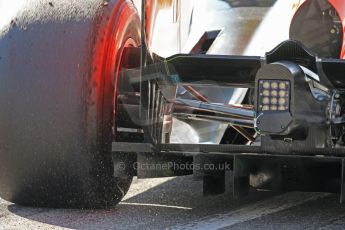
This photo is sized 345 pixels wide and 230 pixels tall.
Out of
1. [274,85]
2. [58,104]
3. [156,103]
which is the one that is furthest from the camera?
[156,103]

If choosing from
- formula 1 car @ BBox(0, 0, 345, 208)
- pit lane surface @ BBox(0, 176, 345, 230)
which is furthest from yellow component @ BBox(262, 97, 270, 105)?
pit lane surface @ BBox(0, 176, 345, 230)

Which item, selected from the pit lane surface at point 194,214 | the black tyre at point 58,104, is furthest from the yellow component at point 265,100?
the black tyre at point 58,104

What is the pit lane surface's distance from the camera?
4.27 meters

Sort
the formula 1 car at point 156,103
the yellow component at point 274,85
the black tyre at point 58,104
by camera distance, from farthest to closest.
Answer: the black tyre at point 58,104
the formula 1 car at point 156,103
the yellow component at point 274,85

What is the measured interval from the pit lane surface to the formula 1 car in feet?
0.43

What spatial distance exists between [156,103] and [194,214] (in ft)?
2.15

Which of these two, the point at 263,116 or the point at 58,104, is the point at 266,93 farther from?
the point at 58,104

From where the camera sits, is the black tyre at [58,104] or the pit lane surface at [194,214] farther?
the black tyre at [58,104]

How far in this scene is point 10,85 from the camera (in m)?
4.48

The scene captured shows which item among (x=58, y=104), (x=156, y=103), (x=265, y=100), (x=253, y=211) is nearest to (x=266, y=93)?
(x=265, y=100)

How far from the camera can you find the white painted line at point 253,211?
425 centimetres

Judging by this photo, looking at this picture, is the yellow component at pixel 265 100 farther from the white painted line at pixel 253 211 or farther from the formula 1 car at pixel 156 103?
the white painted line at pixel 253 211

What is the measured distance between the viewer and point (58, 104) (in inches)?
173

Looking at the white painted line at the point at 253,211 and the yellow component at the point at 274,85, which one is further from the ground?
the yellow component at the point at 274,85
